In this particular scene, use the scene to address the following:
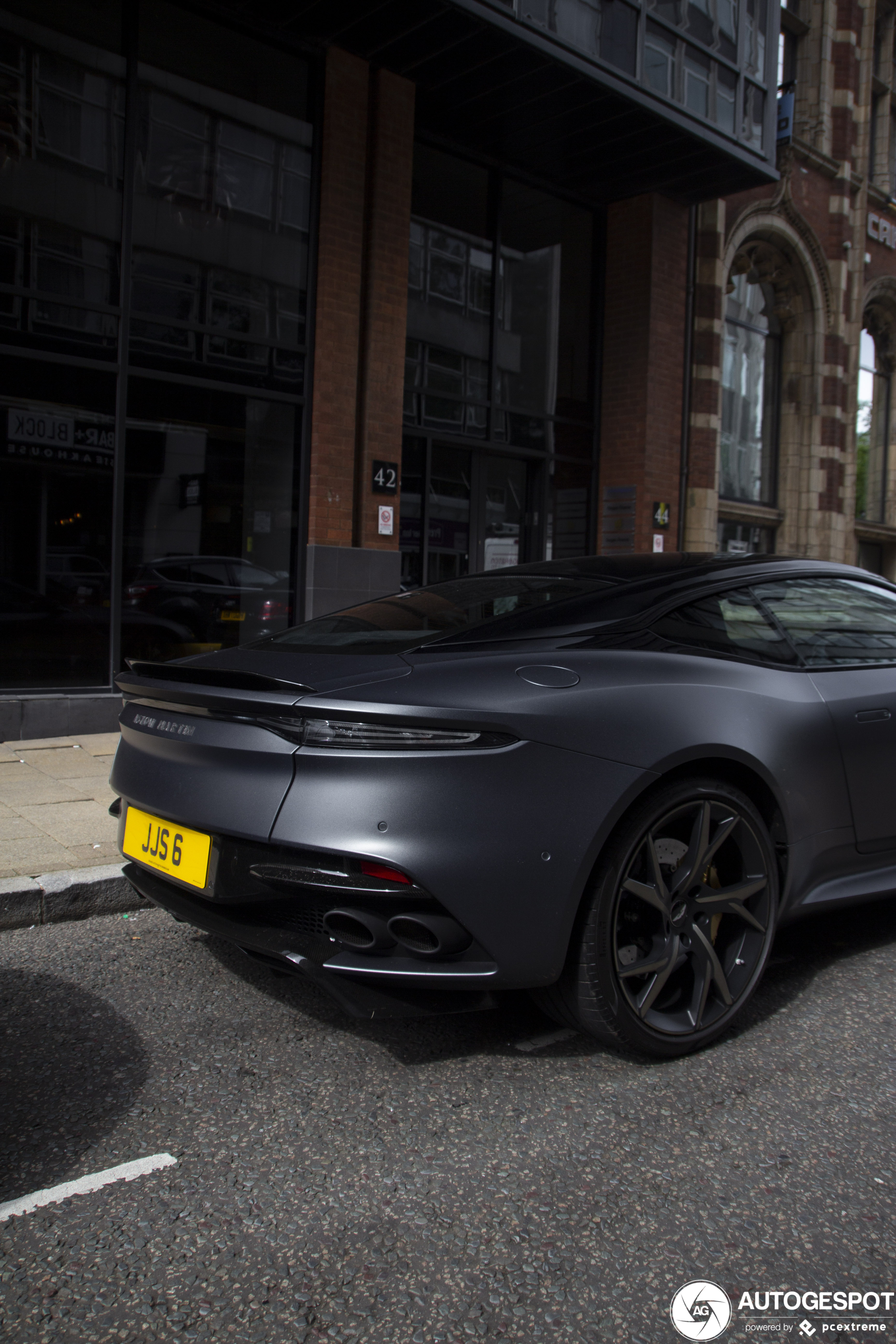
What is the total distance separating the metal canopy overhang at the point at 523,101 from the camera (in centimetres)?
790

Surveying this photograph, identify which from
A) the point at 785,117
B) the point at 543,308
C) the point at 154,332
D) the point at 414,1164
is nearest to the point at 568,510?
the point at 543,308

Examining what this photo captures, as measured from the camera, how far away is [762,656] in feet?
10.1

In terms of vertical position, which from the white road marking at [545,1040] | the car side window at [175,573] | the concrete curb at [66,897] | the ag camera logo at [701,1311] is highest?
the car side window at [175,573]

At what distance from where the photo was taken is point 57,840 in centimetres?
442

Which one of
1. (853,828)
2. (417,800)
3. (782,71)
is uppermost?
(782,71)

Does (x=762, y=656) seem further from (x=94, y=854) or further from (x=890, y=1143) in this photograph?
(x=94, y=854)

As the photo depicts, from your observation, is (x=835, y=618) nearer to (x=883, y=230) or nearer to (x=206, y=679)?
(x=206, y=679)

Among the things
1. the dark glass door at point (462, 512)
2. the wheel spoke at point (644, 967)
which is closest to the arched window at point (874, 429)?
the dark glass door at point (462, 512)

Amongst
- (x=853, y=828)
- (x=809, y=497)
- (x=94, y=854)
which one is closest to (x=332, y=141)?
(x=94, y=854)

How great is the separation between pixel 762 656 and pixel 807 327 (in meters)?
13.6

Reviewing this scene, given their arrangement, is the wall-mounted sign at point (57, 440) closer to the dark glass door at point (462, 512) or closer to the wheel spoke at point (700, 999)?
the dark glass door at point (462, 512)

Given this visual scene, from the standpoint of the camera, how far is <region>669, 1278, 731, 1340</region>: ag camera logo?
1674 mm

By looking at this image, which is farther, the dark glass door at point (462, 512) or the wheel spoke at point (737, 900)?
the dark glass door at point (462, 512)

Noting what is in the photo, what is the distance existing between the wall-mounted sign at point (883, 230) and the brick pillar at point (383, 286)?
10.4m
